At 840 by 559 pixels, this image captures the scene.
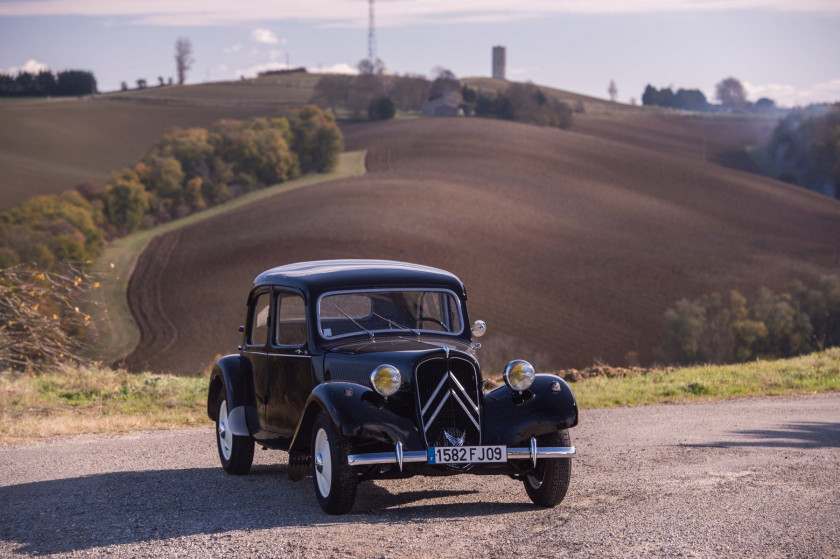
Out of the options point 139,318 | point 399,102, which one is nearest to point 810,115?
point 399,102

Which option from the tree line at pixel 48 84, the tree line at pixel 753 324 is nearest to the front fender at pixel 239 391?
the tree line at pixel 753 324

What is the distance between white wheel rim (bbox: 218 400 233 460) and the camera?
31.3 ft

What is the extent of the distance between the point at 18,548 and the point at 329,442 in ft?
7.53

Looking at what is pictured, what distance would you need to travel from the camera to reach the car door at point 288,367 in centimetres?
830

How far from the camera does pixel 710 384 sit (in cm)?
1550

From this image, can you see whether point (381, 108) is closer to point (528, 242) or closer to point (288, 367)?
point (528, 242)

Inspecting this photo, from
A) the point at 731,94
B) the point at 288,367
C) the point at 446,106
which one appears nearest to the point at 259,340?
the point at 288,367

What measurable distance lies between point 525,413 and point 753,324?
43.3 m

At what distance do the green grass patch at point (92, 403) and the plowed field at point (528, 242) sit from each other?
23.0m

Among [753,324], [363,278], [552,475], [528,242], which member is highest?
[363,278]

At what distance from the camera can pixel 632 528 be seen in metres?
6.39

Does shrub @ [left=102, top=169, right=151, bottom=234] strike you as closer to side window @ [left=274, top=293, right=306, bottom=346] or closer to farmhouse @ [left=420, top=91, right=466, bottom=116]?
farmhouse @ [left=420, top=91, right=466, bottom=116]

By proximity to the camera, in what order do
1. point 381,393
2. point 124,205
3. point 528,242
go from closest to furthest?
point 381,393, point 528,242, point 124,205

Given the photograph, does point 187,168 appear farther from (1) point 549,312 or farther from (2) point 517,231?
(1) point 549,312
